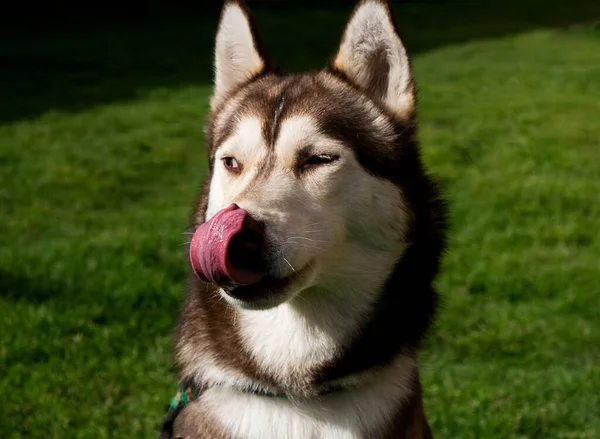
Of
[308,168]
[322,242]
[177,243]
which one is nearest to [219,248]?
[322,242]

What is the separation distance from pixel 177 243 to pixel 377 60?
11.2 ft

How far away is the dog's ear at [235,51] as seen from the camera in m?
3.22

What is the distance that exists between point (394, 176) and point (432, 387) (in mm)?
1979

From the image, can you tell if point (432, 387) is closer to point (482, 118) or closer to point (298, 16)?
point (482, 118)

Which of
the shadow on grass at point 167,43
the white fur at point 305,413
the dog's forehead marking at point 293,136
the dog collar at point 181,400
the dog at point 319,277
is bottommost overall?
the shadow on grass at point 167,43

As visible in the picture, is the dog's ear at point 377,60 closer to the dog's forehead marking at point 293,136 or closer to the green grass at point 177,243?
the dog's forehead marking at point 293,136

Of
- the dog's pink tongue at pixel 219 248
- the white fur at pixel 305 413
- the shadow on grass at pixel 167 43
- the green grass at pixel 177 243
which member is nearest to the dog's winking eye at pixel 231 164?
the dog's pink tongue at pixel 219 248

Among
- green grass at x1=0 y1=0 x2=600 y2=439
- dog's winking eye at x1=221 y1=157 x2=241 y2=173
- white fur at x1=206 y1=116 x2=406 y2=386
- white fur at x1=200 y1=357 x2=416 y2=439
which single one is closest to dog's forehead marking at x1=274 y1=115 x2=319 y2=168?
white fur at x1=206 y1=116 x2=406 y2=386

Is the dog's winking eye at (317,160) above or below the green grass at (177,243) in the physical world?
above

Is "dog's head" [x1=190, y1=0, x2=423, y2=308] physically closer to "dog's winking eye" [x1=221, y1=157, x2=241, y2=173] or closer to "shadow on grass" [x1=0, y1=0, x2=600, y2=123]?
"dog's winking eye" [x1=221, y1=157, x2=241, y2=173]

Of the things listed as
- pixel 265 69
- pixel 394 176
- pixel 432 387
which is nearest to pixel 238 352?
pixel 394 176

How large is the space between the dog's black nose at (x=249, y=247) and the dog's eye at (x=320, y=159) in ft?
1.19

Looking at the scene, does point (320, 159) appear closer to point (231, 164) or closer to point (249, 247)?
point (231, 164)

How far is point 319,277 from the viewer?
2.90 m
